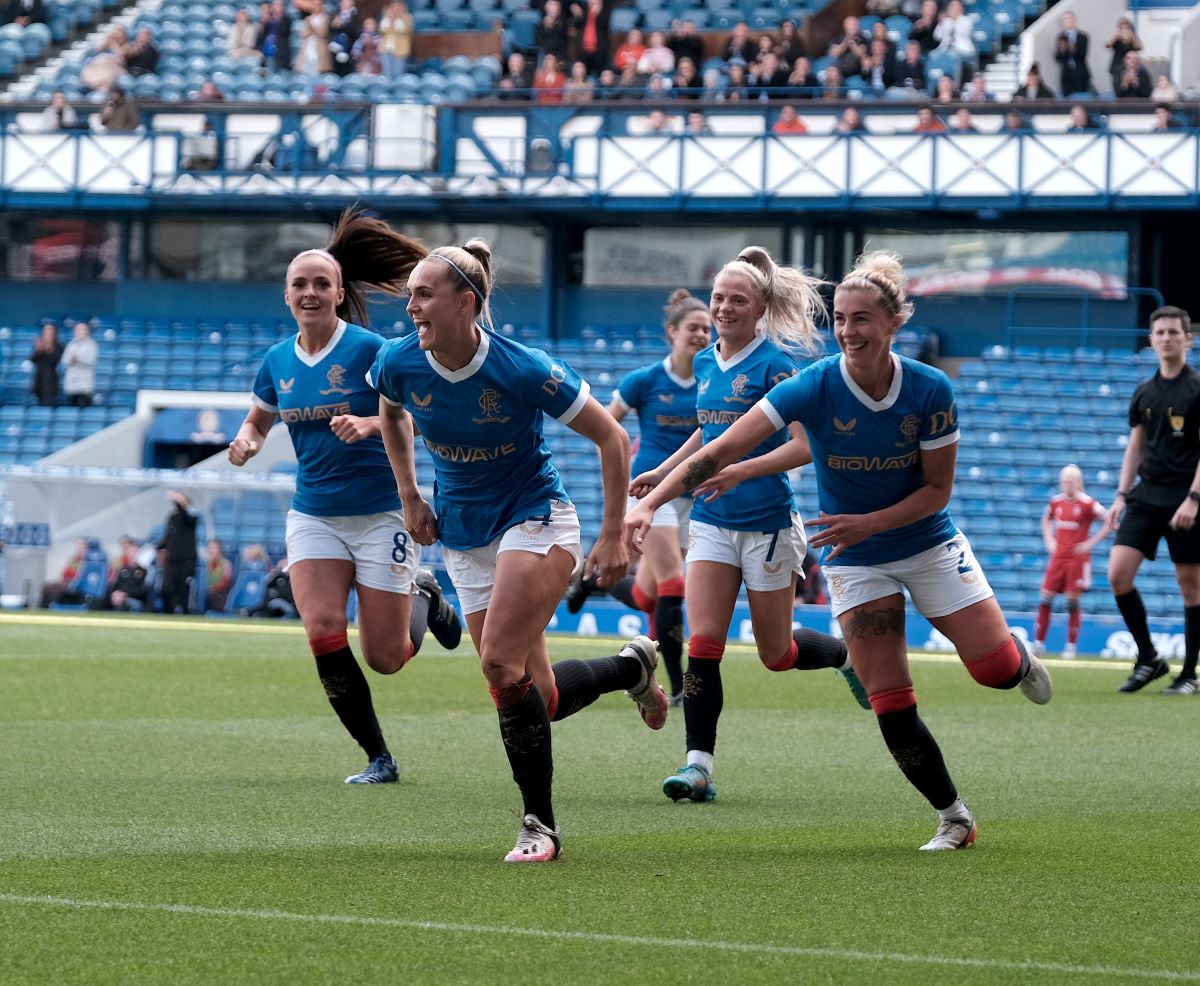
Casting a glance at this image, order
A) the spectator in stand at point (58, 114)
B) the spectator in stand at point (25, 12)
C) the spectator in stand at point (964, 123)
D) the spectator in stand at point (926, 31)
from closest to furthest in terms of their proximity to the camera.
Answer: the spectator in stand at point (964, 123), the spectator in stand at point (926, 31), the spectator in stand at point (58, 114), the spectator in stand at point (25, 12)

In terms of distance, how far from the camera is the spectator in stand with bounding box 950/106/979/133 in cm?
2730

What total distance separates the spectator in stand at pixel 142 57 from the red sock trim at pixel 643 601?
891 inches

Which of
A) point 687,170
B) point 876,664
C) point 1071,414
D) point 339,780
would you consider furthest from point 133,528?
point 876,664

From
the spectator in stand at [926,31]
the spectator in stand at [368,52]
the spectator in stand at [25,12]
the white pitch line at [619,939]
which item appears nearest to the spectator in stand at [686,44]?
the spectator in stand at [926,31]

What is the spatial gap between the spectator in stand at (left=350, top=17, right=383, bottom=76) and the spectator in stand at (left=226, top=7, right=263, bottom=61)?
70.0 inches

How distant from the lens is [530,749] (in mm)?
6402

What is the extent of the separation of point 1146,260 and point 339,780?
940 inches

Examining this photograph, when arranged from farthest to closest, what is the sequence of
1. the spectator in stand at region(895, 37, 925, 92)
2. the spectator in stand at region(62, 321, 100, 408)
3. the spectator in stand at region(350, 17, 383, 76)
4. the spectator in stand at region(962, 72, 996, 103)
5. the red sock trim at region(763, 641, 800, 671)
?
the spectator in stand at region(350, 17, 383, 76), the spectator in stand at region(62, 321, 100, 408), the spectator in stand at region(895, 37, 925, 92), the spectator in stand at region(962, 72, 996, 103), the red sock trim at region(763, 641, 800, 671)

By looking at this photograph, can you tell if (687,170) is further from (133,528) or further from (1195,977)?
(1195,977)

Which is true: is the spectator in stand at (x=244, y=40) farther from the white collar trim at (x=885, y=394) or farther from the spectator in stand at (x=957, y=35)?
the white collar trim at (x=885, y=394)

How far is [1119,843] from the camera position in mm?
6930

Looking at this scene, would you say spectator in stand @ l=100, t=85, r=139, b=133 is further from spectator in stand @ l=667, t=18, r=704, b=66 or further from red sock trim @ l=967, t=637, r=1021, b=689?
red sock trim @ l=967, t=637, r=1021, b=689

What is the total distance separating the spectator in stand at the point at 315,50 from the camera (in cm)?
3142

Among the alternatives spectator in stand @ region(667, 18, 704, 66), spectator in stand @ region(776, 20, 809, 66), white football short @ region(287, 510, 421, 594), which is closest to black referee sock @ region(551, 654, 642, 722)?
white football short @ region(287, 510, 421, 594)
